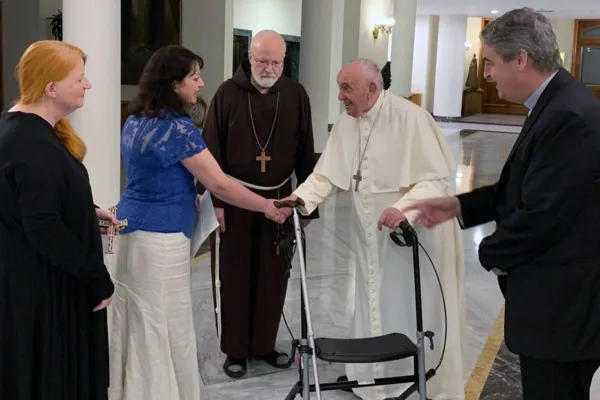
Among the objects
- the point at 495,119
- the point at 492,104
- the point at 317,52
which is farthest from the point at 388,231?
the point at 492,104

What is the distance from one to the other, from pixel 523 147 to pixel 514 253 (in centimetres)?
30

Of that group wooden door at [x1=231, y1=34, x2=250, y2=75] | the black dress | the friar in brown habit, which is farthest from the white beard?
wooden door at [x1=231, y1=34, x2=250, y2=75]

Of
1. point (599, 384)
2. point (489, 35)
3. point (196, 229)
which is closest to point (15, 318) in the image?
point (196, 229)

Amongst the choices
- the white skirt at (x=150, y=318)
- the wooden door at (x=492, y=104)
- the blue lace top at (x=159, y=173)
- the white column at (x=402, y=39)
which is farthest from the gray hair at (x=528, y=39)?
the wooden door at (x=492, y=104)

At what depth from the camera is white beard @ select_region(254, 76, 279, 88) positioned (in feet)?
11.7

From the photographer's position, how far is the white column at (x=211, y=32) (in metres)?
10.4

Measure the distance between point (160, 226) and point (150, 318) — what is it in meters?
0.38

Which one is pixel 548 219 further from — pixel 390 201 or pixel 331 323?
pixel 331 323

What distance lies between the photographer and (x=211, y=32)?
412 inches

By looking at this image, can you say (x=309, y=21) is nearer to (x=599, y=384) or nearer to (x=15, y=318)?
(x=599, y=384)

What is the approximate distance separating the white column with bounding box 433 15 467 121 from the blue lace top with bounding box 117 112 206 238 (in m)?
20.6

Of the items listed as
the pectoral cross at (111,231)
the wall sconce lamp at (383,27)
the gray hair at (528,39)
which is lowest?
the pectoral cross at (111,231)

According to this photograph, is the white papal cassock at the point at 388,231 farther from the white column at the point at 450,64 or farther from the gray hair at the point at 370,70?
the white column at the point at 450,64

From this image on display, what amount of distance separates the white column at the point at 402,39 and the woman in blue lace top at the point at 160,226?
10166 mm
